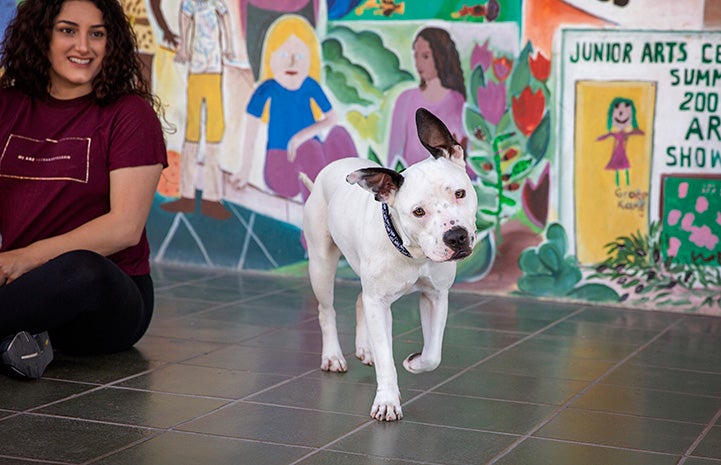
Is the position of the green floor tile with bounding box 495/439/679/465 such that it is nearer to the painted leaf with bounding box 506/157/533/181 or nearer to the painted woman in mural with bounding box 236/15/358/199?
the painted leaf with bounding box 506/157/533/181

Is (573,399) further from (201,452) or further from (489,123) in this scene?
(489,123)

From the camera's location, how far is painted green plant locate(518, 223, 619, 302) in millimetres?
5953

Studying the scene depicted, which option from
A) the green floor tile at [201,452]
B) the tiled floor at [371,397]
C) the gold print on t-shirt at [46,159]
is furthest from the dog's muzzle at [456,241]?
the gold print on t-shirt at [46,159]

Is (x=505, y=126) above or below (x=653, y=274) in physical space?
above

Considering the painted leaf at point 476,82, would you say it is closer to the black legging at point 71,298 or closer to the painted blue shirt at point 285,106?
the painted blue shirt at point 285,106

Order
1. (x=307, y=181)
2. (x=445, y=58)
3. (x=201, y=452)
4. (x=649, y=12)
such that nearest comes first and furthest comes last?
(x=201, y=452) → (x=307, y=181) → (x=649, y=12) → (x=445, y=58)

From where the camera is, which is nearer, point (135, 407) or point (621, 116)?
point (135, 407)

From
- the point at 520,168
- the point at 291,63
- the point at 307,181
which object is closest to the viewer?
the point at 307,181

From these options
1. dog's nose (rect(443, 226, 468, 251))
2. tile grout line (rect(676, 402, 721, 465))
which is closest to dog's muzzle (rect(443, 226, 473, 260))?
dog's nose (rect(443, 226, 468, 251))

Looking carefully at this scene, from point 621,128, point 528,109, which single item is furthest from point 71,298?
point 621,128

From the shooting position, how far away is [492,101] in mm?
6086

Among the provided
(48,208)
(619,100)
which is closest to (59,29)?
(48,208)

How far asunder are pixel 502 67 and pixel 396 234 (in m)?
2.82

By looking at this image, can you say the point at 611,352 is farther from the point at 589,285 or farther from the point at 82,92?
the point at 82,92
